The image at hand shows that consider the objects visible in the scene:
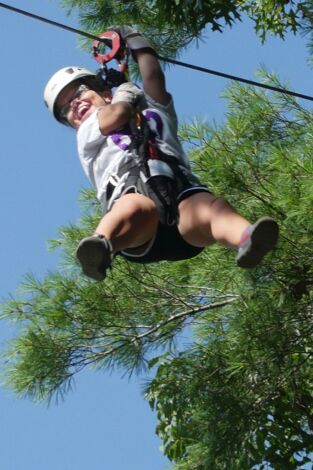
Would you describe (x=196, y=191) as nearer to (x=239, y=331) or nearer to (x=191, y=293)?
(x=239, y=331)

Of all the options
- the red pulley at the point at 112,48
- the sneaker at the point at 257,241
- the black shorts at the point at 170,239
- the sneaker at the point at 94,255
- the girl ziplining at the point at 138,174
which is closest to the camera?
the sneaker at the point at 257,241

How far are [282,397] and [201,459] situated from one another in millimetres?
488

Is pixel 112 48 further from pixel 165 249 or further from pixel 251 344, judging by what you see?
pixel 251 344

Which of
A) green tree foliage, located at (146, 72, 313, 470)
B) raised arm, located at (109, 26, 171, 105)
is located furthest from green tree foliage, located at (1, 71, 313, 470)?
raised arm, located at (109, 26, 171, 105)

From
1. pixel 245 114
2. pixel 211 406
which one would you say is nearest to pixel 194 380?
pixel 211 406

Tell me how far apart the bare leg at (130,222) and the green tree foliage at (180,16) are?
56.2 inches

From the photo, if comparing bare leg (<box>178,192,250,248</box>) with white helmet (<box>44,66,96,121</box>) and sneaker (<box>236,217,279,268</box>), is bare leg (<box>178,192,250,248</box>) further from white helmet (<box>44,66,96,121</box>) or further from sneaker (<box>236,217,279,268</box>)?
white helmet (<box>44,66,96,121</box>)

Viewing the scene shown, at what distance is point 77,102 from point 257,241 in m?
1.07

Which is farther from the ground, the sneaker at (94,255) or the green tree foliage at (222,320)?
the green tree foliage at (222,320)

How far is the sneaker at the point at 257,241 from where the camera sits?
4867 mm

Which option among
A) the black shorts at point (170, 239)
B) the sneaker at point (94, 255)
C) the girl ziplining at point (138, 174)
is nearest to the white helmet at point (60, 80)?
the girl ziplining at point (138, 174)

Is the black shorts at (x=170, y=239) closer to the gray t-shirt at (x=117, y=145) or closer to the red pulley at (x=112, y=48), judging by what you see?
the gray t-shirt at (x=117, y=145)

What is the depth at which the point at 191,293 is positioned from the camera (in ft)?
24.5

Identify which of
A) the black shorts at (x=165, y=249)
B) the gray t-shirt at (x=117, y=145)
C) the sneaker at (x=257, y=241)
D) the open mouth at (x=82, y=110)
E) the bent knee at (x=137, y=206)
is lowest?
the sneaker at (x=257, y=241)
